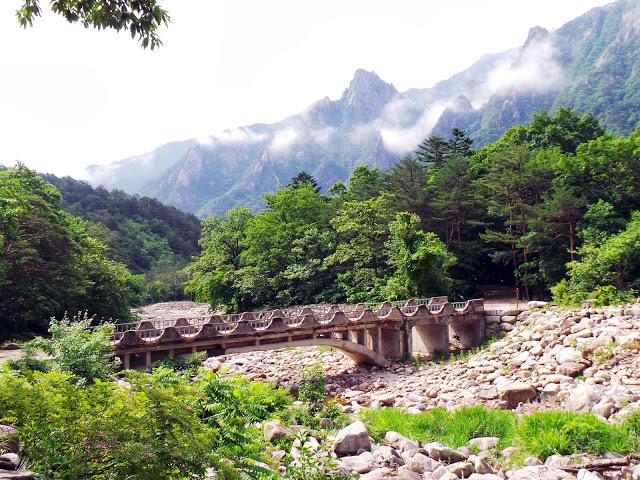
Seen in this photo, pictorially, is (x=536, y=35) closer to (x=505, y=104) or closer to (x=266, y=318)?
(x=505, y=104)

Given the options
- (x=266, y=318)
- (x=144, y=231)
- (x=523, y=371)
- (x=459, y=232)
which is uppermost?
(x=144, y=231)

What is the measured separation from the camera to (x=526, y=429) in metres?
11.5

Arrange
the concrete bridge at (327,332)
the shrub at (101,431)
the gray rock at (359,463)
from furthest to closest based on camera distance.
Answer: the concrete bridge at (327,332), the gray rock at (359,463), the shrub at (101,431)

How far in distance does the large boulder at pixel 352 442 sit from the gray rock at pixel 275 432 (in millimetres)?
1075

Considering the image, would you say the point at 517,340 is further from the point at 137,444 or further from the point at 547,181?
the point at 137,444

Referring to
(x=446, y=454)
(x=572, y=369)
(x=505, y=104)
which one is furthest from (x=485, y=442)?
(x=505, y=104)

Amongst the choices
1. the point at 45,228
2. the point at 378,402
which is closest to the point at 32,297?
the point at 45,228

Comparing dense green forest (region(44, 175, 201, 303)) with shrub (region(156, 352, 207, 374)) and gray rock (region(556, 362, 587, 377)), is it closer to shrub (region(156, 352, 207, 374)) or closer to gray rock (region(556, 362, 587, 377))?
shrub (region(156, 352, 207, 374))

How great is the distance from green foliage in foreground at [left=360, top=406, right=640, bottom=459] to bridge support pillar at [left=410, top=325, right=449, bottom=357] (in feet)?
45.4

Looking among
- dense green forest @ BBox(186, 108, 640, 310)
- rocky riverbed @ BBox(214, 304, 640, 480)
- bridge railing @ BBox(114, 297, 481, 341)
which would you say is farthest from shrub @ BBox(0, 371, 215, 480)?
dense green forest @ BBox(186, 108, 640, 310)

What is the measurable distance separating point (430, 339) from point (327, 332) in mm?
7705

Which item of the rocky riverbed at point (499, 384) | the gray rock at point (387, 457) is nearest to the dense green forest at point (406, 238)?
the rocky riverbed at point (499, 384)

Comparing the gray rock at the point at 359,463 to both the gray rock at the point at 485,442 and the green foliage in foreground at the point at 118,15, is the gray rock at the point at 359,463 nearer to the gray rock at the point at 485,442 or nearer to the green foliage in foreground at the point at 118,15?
the gray rock at the point at 485,442

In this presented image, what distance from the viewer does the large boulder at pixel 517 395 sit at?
1602 cm
